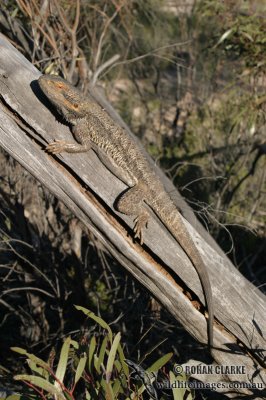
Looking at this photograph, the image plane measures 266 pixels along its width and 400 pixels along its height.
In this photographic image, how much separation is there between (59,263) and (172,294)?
270 cm

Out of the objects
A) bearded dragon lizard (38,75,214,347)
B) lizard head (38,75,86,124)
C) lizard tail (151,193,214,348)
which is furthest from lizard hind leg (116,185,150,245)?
lizard head (38,75,86,124)

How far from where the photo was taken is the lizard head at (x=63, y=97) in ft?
10.9

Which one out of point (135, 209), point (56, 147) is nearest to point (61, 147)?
point (56, 147)

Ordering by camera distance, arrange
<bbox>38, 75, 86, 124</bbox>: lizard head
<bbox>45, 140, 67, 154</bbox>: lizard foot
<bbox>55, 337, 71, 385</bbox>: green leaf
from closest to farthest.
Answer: <bbox>55, 337, 71, 385</bbox>: green leaf, <bbox>45, 140, 67, 154</bbox>: lizard foot, <bbox>38, 75, 86, 124</bbox>: lizard head

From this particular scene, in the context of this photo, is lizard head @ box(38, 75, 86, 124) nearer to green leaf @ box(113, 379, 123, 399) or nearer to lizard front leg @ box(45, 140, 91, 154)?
lizard front leg @ box(45, 140, 91, 154)

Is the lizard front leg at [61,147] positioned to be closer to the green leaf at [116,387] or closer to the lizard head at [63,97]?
the lizard head at [63,97]

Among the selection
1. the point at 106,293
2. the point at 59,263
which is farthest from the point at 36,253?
the point at 106,293

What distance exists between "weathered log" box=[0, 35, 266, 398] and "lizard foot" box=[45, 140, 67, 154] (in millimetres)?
41

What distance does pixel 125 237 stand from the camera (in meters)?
3.23

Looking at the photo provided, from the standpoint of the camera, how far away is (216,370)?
352cm

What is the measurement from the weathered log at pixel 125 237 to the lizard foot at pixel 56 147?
4 centimetres

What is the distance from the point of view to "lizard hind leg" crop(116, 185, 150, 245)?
10.4 feet

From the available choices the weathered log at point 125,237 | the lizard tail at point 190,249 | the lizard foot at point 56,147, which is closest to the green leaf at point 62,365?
the weathered log at point 125,237

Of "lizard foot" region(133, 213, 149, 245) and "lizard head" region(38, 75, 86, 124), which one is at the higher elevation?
"lizard head" region(38, 75, 86, 124)
